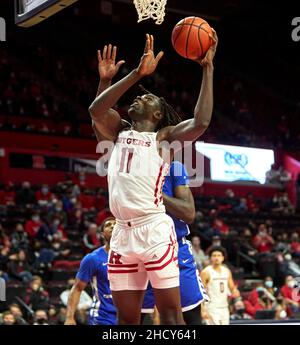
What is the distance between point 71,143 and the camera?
65.6ft

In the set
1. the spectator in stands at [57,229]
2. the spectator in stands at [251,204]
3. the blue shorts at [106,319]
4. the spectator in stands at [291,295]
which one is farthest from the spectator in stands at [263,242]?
the blue shorts at [106,319]

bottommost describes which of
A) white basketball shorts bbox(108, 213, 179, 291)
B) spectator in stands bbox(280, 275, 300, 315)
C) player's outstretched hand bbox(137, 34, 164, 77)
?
spectator in stands bbox(280, 275, 300, 315)

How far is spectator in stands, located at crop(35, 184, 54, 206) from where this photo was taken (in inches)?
675

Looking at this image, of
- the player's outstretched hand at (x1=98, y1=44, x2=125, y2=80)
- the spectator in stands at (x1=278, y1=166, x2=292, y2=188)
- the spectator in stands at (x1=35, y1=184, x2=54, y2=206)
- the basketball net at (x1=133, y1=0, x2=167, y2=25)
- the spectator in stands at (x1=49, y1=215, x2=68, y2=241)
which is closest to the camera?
the player's outstretched hand at (x1=98, y1=44, x2=125, y2=80)

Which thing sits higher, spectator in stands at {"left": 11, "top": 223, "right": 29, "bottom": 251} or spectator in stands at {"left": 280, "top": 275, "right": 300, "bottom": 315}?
spectator in stands at {"left": 11, "top": 223, "right": 29, "bottom": 251}

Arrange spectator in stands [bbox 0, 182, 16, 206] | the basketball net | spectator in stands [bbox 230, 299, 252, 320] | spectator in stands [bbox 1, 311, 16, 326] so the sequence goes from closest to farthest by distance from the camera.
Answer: the basketball net → spectator in stands [bbox 1, 311, 16, 326] → spectator in stands [bbox 230, 299, 252, 320] → spectator in stands [bbox 0, 182, 16, 206]

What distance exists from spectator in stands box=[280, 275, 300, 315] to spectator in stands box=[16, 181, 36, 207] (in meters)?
6.28

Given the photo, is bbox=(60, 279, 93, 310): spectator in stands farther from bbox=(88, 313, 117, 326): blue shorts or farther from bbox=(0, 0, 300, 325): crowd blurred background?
bbox=(88, 313, 117, 326): blue shorts

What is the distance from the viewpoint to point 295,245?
18.7m

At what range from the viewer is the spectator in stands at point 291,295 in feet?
46.9

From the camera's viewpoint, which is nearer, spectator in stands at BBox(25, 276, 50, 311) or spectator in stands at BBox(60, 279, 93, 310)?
spectator in stands at BBox(60, 279, 93, 310)

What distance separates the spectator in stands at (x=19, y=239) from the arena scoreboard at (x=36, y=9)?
8.30 m

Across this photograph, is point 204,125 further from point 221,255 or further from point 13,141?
point 13,141

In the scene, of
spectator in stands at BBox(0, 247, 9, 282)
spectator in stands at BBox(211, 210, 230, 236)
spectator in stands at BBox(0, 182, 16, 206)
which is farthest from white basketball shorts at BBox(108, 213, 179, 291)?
spectator in stands at BBox(211, 210, 230, 236)
